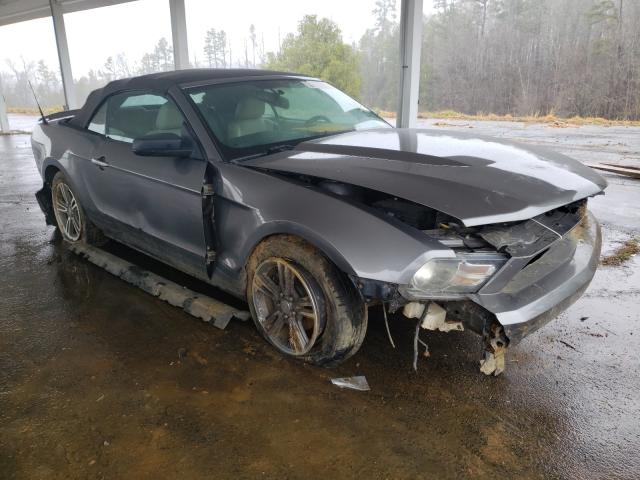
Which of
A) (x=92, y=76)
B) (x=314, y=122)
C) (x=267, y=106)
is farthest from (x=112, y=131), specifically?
(x=92, y=76)

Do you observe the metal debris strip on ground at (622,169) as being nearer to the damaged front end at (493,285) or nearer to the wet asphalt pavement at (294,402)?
the wet asphalt pavement at (294,402)

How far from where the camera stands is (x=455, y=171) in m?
2.25

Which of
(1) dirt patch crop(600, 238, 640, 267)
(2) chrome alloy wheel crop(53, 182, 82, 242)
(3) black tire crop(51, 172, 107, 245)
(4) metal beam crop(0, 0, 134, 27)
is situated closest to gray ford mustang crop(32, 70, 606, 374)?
(3) black tire crop(51, 172, 107, 245)

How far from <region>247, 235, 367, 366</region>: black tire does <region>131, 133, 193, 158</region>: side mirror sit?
31.2 inches

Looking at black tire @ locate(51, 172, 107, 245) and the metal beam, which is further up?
the metal beam

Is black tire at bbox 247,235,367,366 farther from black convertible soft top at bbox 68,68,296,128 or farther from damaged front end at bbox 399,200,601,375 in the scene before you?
black convertible soft top at bbox 68,68,296,128

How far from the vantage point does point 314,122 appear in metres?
3.29

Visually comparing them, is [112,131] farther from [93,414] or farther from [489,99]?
[489,99]

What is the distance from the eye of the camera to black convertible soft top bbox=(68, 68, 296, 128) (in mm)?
3201

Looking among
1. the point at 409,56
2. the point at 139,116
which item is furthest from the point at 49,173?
the point at 409,56

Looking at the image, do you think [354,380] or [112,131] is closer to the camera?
[354,380]

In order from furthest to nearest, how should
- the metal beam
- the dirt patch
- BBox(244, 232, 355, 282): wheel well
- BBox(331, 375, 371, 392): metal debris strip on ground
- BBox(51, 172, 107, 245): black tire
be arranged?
the metal beam → BBox(51, 172, 107, 245): black tire → the dirt patch → BBox(331, 375, 371, 392): metal debris strip on ground → BBox(244, 232, 355, 282): wheel well

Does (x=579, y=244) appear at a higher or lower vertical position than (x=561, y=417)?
higher

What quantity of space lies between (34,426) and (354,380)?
1495 millimetres
